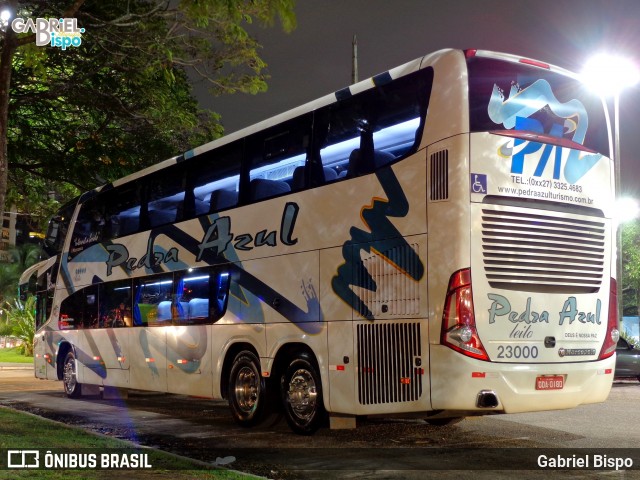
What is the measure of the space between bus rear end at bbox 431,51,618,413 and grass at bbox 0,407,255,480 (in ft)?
8.73

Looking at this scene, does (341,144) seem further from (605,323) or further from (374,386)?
(605,323)

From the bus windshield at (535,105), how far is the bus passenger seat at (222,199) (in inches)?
185

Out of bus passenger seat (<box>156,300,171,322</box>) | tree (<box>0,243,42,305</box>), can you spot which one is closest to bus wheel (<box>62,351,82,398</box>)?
bus passenger seat (<box>156,300,171,322</box>)

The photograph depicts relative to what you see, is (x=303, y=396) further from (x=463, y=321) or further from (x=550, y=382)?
(x=550, y=382)

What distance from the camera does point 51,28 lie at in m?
14.8

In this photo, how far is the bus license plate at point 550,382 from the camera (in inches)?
344

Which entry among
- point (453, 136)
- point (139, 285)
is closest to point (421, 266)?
point (453, 136)

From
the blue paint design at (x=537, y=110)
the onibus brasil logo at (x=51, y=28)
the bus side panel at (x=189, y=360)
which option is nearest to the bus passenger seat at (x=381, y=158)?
the blue paint design at (x=537, y=110)

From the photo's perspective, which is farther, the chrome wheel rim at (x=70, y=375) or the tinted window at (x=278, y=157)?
the chrome wheel rim at (x=70, y=375)

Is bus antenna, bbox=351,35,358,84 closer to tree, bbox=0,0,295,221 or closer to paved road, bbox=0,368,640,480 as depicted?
tree, bbox=0,0,295,221

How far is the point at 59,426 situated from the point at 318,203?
15.3 feet

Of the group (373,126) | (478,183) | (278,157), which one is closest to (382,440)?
(478,183)

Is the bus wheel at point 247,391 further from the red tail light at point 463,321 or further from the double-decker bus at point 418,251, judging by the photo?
the red tail light at point 463,321

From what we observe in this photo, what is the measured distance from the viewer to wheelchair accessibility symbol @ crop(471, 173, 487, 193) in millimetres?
8516
